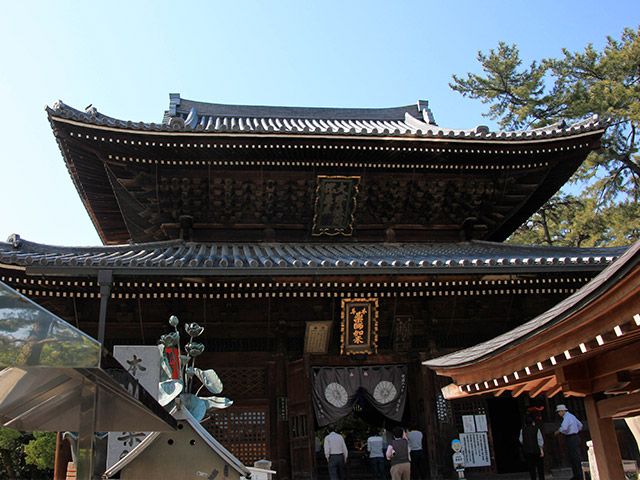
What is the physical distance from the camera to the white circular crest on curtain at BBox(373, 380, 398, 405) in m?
10.4

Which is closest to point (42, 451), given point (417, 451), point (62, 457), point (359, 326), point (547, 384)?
point (62, 457)

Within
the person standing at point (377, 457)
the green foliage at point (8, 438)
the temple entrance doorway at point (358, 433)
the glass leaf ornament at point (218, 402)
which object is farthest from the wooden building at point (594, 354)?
the green foliage at point (8, 438)

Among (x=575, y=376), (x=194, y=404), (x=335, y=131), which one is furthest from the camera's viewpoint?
(x=335, y=131)

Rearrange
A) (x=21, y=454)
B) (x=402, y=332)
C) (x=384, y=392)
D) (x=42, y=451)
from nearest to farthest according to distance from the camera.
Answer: (x=384, y=392) → (x=402, y=332) → (x=42, y=451) → (x=21, y=454)

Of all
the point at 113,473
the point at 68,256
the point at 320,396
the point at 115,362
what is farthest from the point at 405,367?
the point at 115,362

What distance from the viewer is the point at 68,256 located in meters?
8.98

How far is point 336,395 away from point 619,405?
669 cm

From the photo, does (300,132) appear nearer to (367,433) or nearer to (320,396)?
(320,396)

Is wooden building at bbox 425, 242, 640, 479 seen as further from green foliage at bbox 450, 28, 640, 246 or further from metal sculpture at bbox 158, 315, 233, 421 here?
green foliage at bbox 450, 28, 640, 246

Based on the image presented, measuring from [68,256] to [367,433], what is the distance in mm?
14744

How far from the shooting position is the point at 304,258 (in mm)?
9859

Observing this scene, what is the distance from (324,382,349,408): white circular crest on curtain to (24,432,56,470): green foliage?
1127 cm

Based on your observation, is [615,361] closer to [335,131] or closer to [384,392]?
[384,392]

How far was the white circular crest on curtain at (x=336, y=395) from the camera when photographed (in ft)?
33.7
